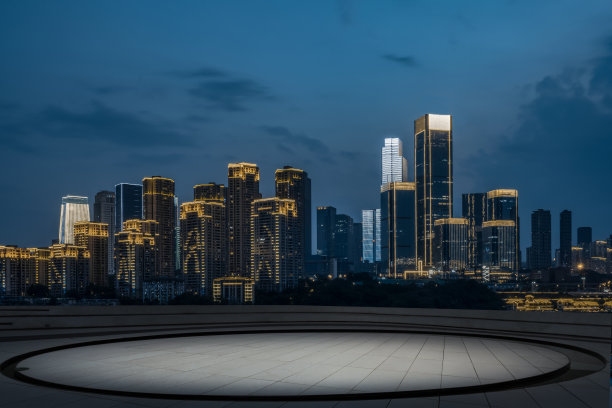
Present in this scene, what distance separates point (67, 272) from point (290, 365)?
140m

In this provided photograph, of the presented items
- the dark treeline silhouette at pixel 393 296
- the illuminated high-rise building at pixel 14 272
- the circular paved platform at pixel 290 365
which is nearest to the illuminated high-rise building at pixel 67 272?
the illuminated high-rise building at pixel 14 272

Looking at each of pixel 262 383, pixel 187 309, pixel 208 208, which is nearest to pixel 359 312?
pixel 187 309

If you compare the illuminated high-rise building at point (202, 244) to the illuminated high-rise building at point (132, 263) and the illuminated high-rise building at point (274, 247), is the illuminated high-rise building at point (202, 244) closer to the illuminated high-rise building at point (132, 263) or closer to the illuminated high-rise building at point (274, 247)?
the illuminated high-rise building at point (132, 263)

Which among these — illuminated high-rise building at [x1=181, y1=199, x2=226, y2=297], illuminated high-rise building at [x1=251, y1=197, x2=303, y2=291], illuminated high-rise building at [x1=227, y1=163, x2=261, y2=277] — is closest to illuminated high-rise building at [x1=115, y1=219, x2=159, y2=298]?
illuminated high-rise building at [x1=181, y1=199, x2=226, y2=297]

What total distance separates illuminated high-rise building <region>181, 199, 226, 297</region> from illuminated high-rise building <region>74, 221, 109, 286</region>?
95.0ft

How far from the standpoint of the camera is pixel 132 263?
160875mm

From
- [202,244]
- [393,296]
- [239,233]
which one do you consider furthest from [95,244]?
[393,296]

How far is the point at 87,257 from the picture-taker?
500 ft

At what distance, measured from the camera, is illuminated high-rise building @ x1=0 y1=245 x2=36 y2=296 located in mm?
103375

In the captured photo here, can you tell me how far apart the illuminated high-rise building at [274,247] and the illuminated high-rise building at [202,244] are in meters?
16.7

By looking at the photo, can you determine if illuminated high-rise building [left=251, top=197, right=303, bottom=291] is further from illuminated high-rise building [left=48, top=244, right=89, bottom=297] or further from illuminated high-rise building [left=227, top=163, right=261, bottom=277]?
illuminated high-rise building [left=48, top=244, right=89, bottom=297]

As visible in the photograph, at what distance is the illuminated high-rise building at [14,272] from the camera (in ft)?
339

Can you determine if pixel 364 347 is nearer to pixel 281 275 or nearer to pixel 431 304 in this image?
pixel 431 304

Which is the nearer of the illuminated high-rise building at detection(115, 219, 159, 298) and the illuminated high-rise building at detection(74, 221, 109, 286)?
the illuminated high-rise building at detection(115, 219, 159, 298)
